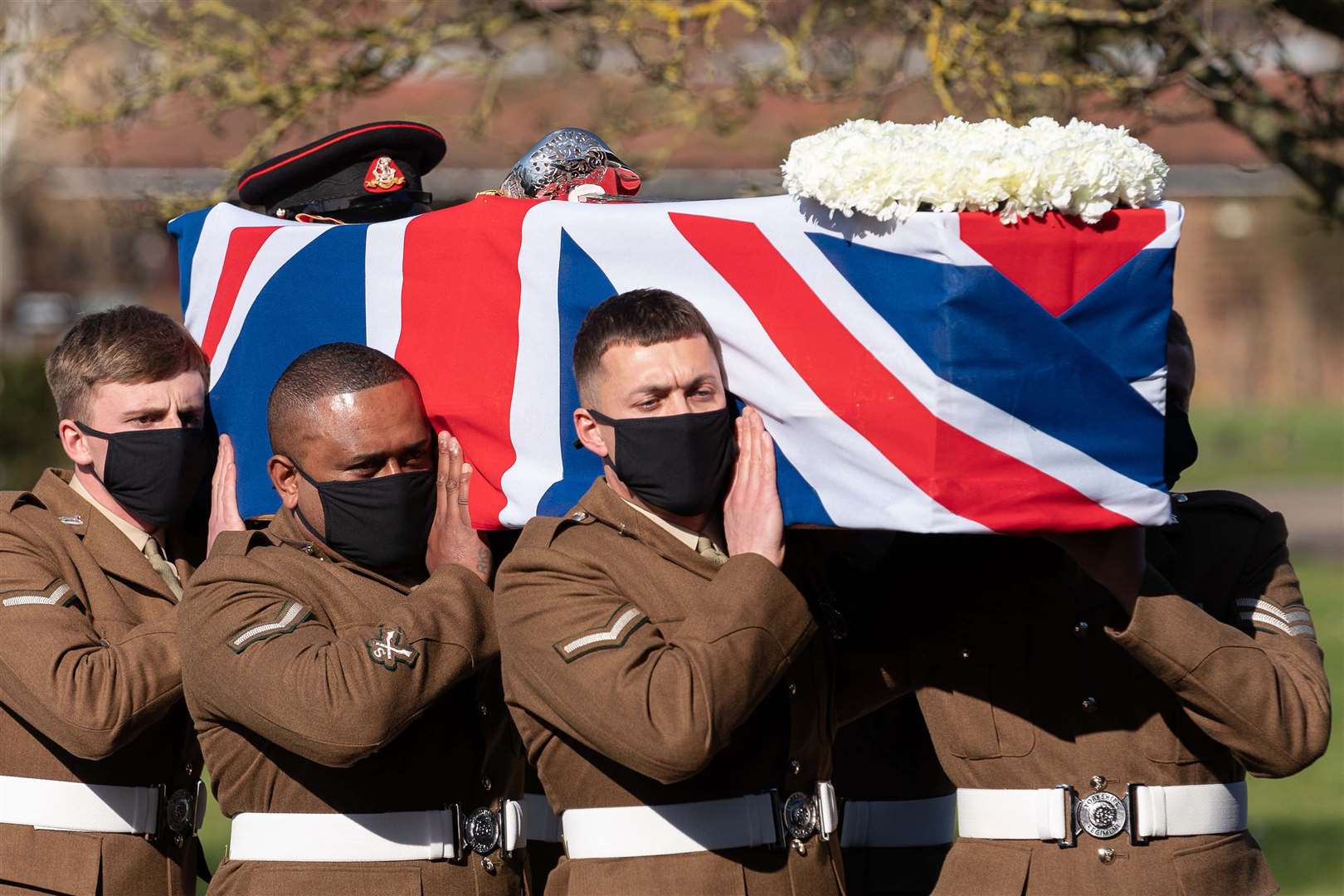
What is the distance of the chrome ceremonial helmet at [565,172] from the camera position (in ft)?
13.3

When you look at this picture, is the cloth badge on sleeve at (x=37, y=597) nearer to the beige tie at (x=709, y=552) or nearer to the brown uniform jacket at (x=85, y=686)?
the brown uniform jacket at (x=85, y=686)

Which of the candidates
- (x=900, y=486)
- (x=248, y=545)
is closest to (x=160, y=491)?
(x=248, y=545)

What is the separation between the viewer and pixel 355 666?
3.40 meters

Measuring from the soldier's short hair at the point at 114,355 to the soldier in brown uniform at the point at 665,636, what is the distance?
1138mm

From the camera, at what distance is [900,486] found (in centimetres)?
333

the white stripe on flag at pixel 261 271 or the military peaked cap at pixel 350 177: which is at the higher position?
the military peaked cap at pixel 350 177

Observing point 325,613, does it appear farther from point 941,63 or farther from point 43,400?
point 43,400

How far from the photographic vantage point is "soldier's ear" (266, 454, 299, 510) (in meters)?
3.76

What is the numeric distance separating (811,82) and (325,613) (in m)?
4.29

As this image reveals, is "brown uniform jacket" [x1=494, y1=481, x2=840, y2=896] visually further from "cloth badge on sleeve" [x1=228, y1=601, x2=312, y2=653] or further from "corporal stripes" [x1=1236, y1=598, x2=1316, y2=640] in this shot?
"corporal stripes" [x1=1236, y1=598, x2=1316, y2=640]

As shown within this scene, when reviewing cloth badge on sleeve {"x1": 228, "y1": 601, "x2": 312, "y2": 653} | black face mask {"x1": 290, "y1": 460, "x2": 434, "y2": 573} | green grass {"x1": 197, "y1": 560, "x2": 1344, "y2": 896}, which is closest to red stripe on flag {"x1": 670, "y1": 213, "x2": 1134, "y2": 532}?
black face mask {"x1": 290, "y1": 460, "x2": 434, "y2": 573}

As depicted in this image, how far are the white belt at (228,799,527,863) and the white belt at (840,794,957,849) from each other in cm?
126

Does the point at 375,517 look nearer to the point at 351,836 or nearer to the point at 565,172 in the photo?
the point at 351,836

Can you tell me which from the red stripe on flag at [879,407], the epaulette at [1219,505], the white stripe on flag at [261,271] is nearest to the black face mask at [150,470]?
the white stripe on flag at [261,271]
